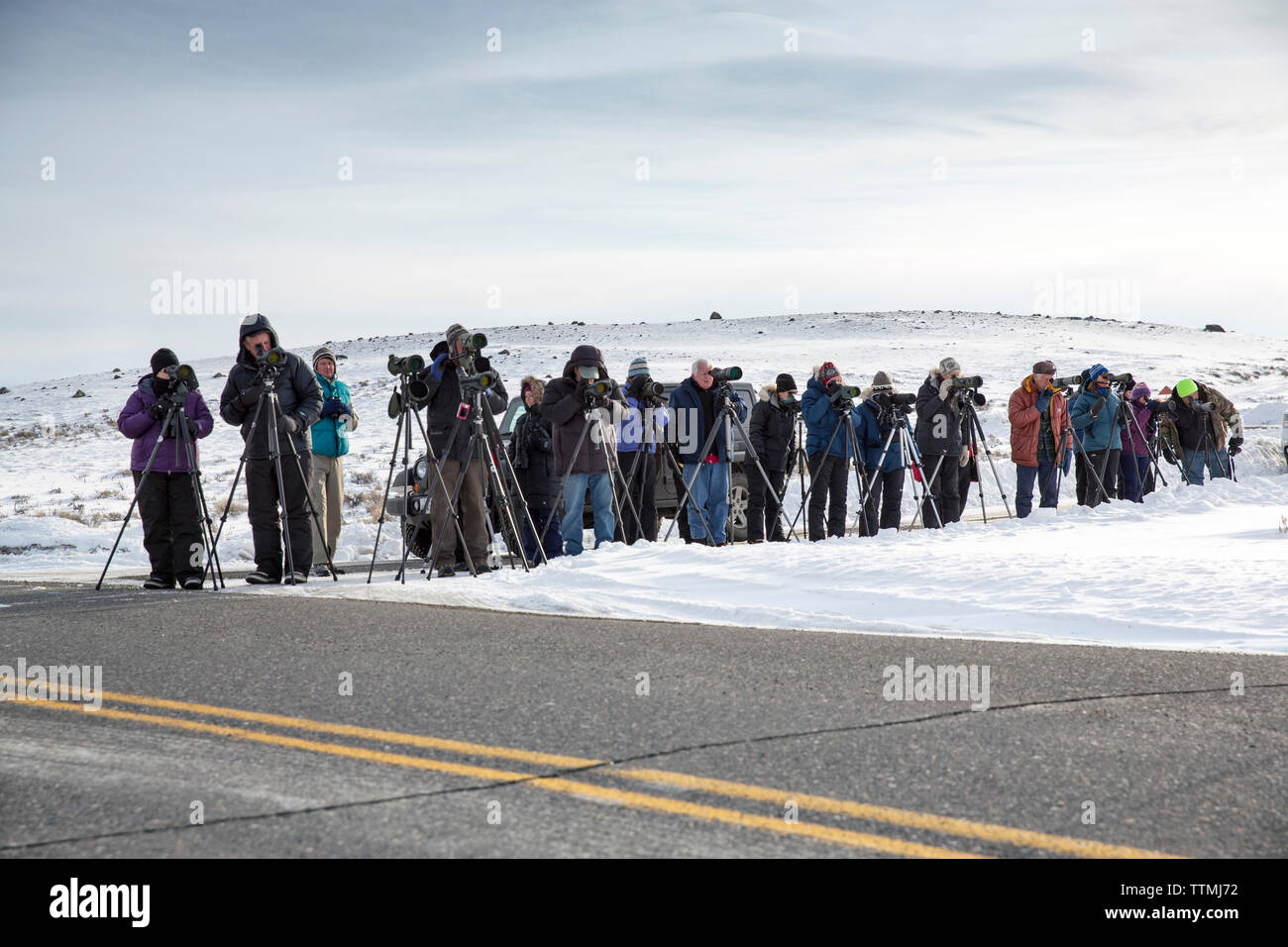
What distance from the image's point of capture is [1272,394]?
144 feet

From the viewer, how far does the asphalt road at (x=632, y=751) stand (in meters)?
3.71

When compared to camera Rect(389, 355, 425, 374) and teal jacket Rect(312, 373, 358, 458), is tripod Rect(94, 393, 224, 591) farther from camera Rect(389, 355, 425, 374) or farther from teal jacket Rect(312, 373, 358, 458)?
camera Rect(389, 355, 425, 374)

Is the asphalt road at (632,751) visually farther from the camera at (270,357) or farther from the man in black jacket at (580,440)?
the man in black jacket at (580,440)

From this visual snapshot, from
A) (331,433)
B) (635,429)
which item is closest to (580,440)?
(635,429)

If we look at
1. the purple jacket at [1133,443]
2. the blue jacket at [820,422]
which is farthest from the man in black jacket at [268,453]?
the purple jacket at [1133,443]

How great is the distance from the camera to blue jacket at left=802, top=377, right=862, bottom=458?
44.2 feet

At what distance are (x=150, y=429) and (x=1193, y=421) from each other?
15470mm

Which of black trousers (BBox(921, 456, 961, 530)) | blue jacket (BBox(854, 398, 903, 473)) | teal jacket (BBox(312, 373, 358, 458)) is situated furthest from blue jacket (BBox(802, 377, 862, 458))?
teal jacket (BBox(312, 373, 358, 458))

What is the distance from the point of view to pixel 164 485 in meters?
10.4

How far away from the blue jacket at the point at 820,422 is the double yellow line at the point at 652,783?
29.9 ft

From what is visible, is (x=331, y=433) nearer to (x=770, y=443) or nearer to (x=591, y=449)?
(x=591, y=449)

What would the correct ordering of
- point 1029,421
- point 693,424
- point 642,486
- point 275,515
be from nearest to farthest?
point 275,515, point 693,424, point 642,486, point 1029,421
